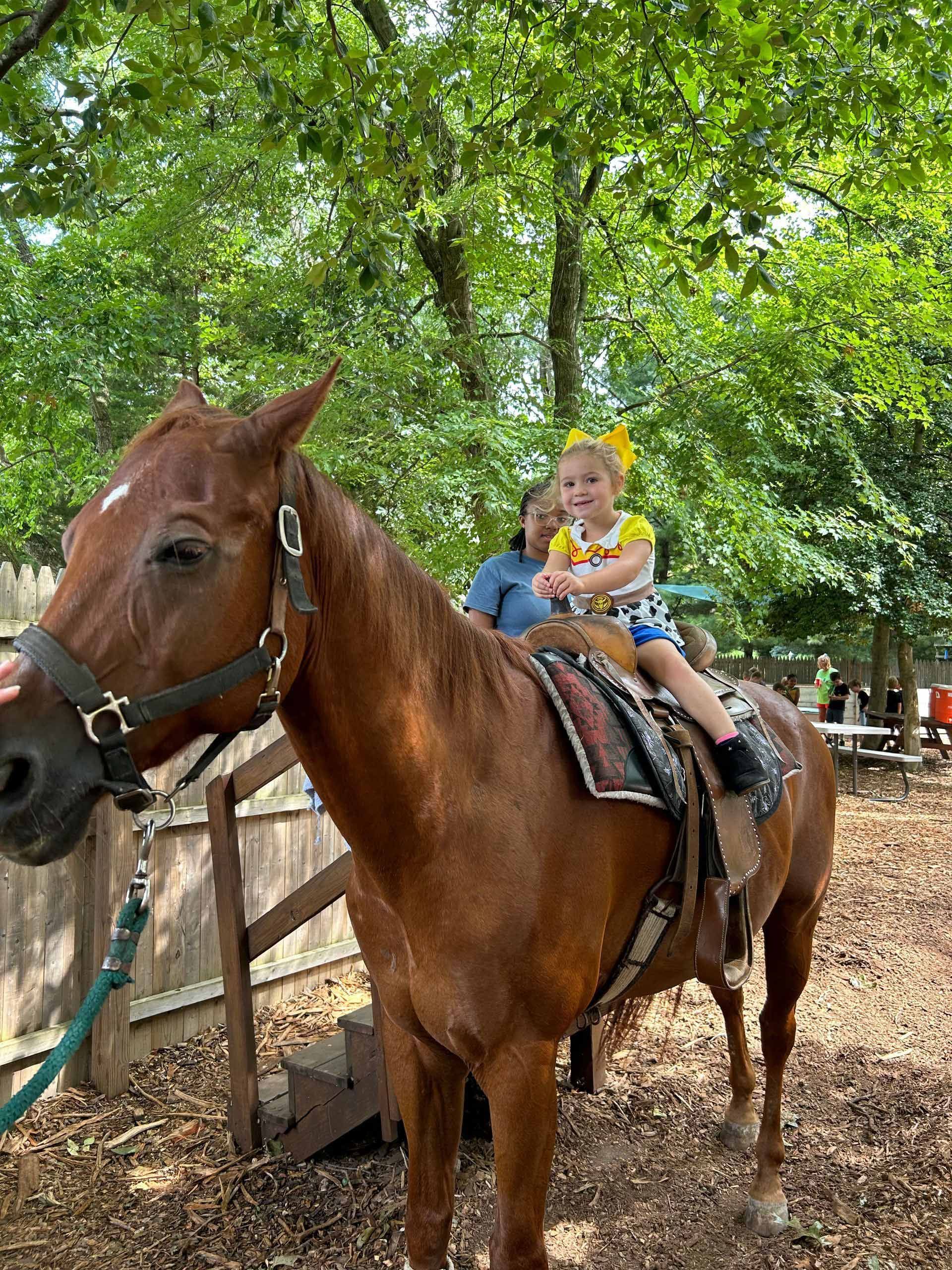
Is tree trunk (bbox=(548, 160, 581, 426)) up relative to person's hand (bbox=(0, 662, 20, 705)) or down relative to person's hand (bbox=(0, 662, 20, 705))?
up

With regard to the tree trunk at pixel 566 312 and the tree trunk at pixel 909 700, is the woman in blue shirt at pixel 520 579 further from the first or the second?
the tree trunk at pixel 909 700

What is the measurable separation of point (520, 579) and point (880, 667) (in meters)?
14.9

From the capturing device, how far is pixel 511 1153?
73.1 inches

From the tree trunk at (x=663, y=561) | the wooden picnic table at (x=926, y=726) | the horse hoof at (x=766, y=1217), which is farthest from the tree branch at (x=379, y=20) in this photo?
the tree trunk at (x=663, y=561)

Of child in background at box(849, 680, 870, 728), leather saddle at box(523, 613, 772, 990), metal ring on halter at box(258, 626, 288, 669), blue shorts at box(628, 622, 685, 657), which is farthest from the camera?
child in background at box(849, 680, 870, 728)

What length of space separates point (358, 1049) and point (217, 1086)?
53.7 inches

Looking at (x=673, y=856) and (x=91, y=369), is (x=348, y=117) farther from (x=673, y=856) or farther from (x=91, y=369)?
(x=91, y=369)

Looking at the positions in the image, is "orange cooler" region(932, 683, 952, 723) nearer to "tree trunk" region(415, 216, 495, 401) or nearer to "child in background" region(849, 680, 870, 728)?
"child in background" region(849, 680, 870, 728)

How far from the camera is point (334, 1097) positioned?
3365 mm

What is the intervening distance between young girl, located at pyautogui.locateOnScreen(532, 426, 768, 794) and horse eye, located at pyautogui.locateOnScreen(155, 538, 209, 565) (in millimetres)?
1435

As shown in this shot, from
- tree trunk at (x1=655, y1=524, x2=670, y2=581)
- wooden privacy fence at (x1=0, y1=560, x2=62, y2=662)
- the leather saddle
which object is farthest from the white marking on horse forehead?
tree trunk at (x1=655, y1=524, x2=670, y2=581)


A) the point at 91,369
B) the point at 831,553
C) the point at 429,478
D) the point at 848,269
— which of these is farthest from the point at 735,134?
the point at 831,553

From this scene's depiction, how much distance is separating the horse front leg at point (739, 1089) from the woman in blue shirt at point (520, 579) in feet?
6.36

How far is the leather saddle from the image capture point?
248 cm
